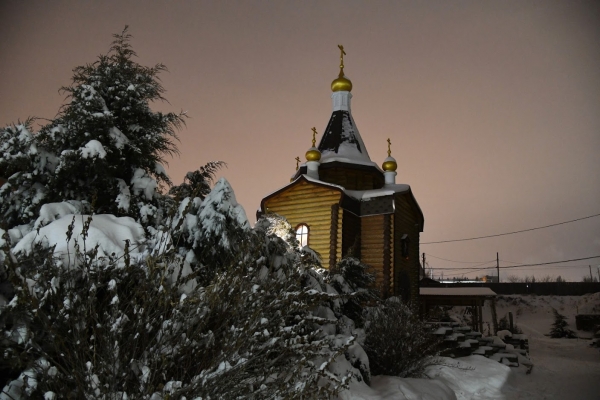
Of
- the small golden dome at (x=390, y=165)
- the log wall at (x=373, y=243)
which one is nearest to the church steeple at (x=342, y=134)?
the small golden dome at (x=390, y=165)

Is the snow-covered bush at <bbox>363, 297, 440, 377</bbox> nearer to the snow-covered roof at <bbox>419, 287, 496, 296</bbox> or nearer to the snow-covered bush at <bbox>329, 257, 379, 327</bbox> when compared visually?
the snow-covered bush at <bbox>329, 257, 379, 327</bbox>

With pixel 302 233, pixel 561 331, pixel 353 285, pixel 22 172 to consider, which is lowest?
pixel 561 331

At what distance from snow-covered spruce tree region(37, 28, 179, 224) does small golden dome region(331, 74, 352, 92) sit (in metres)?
15.3

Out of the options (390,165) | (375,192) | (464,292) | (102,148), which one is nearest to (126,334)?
(102,148)

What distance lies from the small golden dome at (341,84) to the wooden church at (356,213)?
3413 millimetres

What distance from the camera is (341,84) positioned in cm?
2138

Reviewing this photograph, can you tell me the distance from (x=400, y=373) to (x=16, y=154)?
7.73m

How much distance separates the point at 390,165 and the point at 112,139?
1502 cm

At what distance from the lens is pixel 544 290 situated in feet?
142

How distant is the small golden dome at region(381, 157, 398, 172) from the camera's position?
19656 millimetres

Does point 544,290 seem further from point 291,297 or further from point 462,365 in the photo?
point 291,297

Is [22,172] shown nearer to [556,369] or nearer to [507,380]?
[507,380]

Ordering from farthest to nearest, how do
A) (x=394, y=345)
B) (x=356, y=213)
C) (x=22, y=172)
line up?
(x=356, y=213) → (x=394, y=345) → (x=22, y=172)

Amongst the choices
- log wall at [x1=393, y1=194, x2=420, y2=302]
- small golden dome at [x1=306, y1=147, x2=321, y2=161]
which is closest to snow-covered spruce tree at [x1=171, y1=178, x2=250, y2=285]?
log wall at [x1=393, y1=194, x2=420, y2=302]
